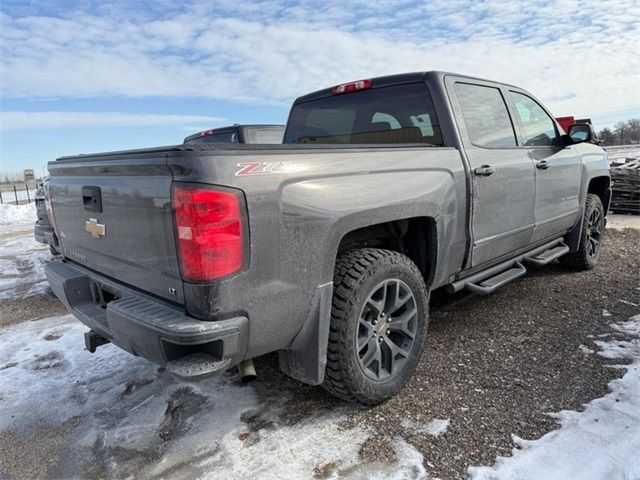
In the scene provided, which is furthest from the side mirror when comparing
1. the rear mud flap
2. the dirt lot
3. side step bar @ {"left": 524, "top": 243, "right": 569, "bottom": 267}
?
the rear mud flap

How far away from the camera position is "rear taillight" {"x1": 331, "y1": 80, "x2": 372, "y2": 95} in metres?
3.70

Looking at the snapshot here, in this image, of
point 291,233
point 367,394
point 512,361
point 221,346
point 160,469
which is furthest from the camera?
point 512,361

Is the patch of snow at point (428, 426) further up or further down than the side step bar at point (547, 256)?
further down

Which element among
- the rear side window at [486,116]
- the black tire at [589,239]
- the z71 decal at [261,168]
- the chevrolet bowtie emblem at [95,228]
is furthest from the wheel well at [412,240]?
the black tire at [589,239]

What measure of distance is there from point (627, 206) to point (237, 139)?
26.5 ft

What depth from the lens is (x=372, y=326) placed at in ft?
8.78

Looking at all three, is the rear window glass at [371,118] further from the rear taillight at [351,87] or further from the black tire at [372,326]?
the black tire at [372,326]

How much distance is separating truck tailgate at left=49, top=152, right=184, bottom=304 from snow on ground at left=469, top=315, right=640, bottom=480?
174 cm

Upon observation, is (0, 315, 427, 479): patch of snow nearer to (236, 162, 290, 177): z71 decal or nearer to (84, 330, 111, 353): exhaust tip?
(84, 330, 111, 353): exhaust tip

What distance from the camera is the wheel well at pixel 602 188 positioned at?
18.6 feet

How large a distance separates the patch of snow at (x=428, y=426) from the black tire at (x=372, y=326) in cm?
21

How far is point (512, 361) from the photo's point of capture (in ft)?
10.7

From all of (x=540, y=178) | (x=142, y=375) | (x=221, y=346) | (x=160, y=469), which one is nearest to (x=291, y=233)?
(x=221, y=346)

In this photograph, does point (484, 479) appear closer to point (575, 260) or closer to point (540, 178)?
point (540, 178)
